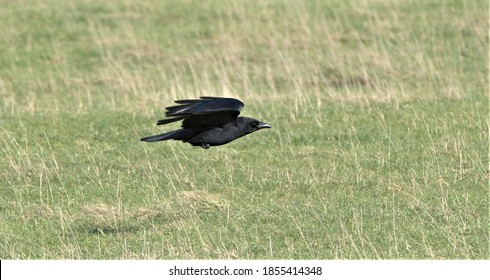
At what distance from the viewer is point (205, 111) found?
29.5 ft

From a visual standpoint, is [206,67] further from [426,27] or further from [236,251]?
[236,251]

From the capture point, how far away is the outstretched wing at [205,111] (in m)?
9.02

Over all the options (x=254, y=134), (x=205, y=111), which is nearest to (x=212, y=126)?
(x=205, y=111)

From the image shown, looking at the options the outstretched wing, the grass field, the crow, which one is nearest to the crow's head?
the crow

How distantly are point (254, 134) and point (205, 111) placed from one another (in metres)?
4.19

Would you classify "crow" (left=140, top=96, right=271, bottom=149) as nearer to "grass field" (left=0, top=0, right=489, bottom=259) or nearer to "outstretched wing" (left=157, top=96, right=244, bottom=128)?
"outstretched wing" (left=157, top=96, right=244, bottom=128)

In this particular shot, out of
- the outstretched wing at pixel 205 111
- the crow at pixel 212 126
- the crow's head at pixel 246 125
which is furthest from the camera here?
the crow's head at pixel 246 125

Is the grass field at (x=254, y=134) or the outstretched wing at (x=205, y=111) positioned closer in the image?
the outstretched wing at (x=205, y=111)

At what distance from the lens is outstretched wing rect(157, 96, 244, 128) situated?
9.02 meters

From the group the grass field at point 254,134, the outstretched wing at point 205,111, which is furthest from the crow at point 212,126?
the grass field at point 254,134

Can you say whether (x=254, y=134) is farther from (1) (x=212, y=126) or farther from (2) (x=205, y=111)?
(2) (x=205, y=111)

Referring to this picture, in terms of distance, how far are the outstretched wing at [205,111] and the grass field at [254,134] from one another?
0.82m

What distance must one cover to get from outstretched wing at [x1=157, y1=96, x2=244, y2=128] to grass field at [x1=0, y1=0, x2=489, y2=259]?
817 mm

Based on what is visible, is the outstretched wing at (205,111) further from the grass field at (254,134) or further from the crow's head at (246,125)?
the grass field at (254,134)
